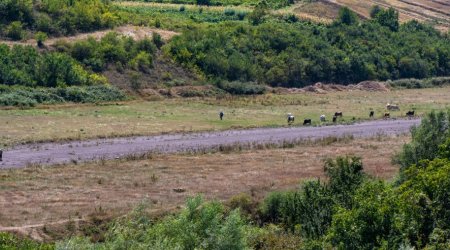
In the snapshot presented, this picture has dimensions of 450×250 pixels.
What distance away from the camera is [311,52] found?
306ft

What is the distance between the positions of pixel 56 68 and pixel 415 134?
38.3m

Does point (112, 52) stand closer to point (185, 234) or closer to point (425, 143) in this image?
point (425, 143)

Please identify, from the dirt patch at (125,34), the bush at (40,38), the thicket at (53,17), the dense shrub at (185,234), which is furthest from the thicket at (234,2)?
the dense shrub at (185,234)

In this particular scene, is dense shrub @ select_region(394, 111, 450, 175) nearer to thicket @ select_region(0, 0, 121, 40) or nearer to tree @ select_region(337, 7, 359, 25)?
thicket @ select_region(0, 0, 121, 40)

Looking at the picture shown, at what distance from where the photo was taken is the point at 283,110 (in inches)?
2869

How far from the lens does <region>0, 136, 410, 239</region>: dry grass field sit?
1455 inches

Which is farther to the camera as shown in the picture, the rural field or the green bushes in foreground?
the green bushes in foreground

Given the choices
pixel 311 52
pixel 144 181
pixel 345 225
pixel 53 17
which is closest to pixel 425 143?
pixel 144 181

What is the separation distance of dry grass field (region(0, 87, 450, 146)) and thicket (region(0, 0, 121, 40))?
15447 millimetres

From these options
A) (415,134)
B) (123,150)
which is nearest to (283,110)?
(123,150)

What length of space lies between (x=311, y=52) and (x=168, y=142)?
41.0 meters

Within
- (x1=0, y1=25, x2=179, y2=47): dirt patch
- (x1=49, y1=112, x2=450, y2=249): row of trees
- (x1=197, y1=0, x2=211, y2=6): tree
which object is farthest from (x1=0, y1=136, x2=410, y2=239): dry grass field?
(x1=197, y1=0, x2=211, y2=6): tree

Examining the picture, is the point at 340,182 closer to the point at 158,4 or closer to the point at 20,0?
the point at 20,0

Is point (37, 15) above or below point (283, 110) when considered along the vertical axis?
above
